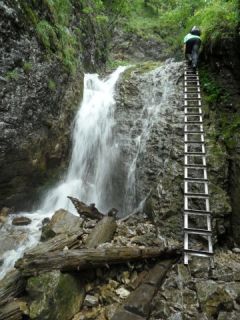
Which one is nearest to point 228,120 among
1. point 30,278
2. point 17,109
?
point 17,109

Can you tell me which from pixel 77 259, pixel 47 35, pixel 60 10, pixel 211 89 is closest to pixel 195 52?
pixel 211 89

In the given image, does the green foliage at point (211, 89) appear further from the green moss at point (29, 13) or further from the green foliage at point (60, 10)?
the green moss at point (29, 13)

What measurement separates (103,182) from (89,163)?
35.2 inches

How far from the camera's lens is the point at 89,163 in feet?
30.6

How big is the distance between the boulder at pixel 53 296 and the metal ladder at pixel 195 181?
7.12 feet

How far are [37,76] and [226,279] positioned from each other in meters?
6.48

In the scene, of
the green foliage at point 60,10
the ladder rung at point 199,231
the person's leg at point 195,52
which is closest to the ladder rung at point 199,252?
the ladder rung at point 199,231

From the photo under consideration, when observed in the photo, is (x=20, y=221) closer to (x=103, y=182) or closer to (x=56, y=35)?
(x=103, y=182)

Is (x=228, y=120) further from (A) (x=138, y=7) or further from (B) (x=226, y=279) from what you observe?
(A) (x=138, y=7)

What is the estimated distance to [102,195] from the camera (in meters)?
8.58

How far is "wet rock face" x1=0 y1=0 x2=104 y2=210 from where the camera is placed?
22.9 feet

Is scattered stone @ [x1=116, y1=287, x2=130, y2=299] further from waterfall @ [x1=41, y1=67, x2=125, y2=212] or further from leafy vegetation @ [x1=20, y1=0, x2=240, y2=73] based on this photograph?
leafy vegetation @ [x1=20, y1=0, x2=240, y2=73]

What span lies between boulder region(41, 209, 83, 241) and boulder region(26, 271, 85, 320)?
1561 millimetres

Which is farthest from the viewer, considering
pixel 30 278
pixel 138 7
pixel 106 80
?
pixel 138 7
